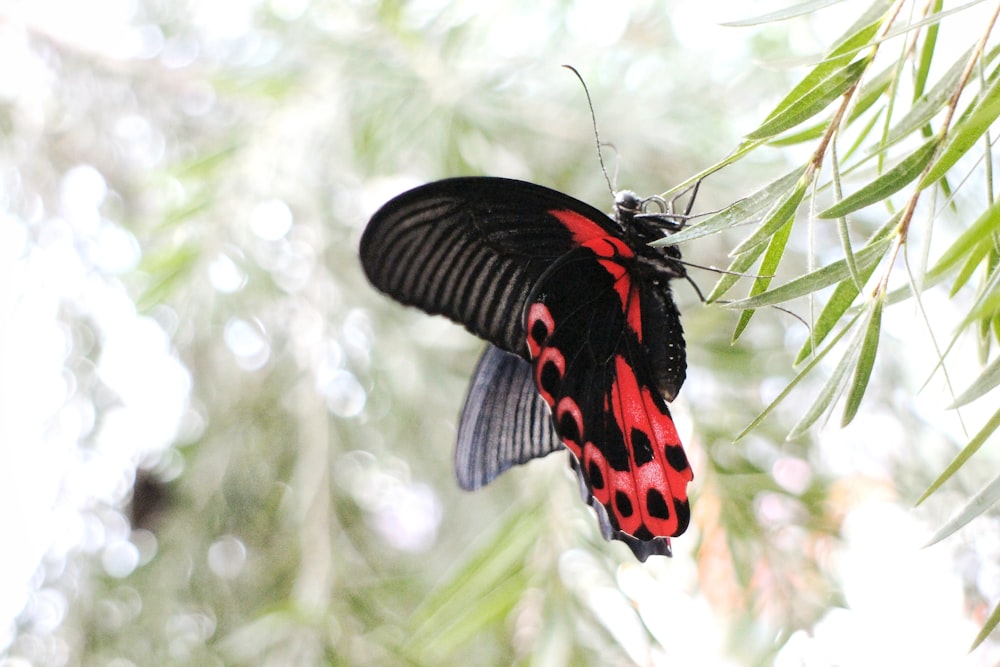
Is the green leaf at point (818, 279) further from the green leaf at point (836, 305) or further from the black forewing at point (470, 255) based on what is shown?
the black forewing at point (470, 255)

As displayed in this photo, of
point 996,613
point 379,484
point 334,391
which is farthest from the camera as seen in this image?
point 379,484

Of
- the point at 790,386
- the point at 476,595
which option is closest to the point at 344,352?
the point at 476,595

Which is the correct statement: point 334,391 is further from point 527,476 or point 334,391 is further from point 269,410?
point 527,476

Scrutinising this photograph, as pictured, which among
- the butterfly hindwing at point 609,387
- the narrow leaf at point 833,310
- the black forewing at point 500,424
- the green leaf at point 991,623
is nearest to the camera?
the green leaf at point 991,623

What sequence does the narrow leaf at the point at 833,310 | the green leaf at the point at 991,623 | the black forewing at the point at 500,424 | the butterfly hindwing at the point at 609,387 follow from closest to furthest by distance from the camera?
the green leaf at the point at 991,623 < the narrow leaf at the point at 833,310 < the butterfly hindwing at the point at 609,387 < the black forewing at the point at 500,424

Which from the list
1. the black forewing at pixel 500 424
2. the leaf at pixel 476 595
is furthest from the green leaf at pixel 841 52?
the leaf at pixel 476 595

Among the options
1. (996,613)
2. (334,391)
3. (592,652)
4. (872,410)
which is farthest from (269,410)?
(996,613)

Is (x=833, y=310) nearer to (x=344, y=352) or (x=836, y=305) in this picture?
(x=836, y=305)
